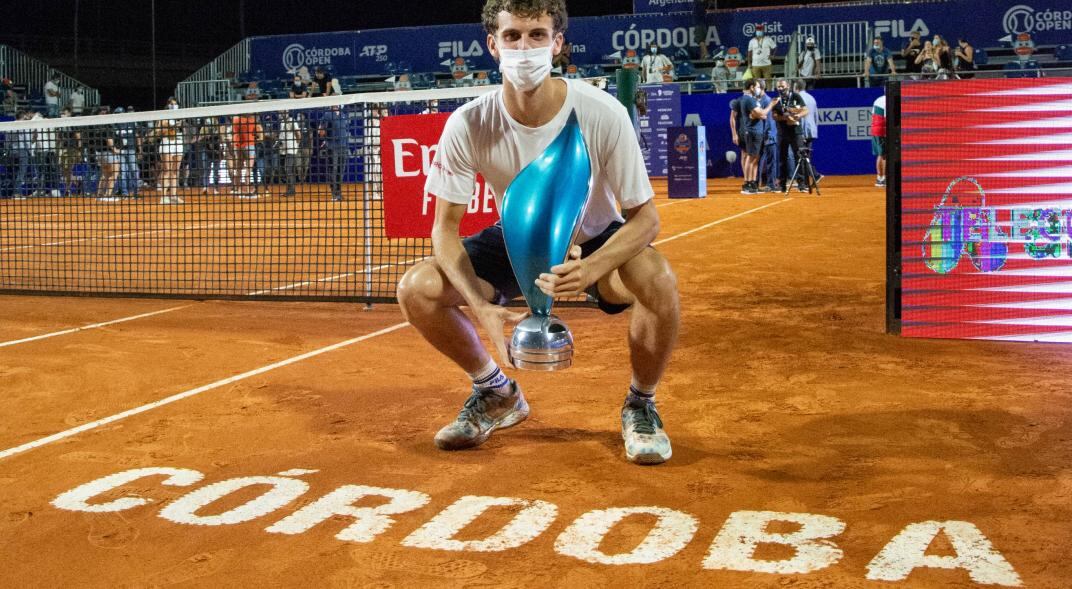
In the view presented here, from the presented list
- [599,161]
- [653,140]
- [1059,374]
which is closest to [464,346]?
[599,161]

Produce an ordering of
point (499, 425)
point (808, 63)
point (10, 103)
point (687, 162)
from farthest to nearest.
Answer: point (10, 103), point (808, 63), point (687, 162), point (499, 425)

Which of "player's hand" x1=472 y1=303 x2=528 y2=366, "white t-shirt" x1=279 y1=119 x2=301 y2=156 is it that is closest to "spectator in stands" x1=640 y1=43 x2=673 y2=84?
"white t-shirt" x1=279 y1=119 x2=301 y2=156

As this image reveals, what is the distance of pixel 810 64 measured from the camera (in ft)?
83.3

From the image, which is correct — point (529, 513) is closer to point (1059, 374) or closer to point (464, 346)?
point (464, 346)

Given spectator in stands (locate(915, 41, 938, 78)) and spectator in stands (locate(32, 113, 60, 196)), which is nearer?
spectator in stands (locate(32, 113, 60, 196))

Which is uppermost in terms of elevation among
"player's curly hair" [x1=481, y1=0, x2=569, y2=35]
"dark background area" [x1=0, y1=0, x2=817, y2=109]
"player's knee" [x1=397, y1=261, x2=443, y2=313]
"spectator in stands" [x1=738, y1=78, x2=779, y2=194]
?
"dark background area" [x1=0, y1=0, x2=817, y2=109]

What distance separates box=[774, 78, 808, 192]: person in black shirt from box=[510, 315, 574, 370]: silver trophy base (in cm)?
1622

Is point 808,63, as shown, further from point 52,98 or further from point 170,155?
point 52,98

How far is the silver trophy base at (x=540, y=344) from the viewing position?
4.02 meters

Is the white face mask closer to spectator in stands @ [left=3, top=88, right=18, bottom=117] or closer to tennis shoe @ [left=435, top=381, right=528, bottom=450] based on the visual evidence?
tennis shoe @ [left=435, top=381, right=528, bottom=450]

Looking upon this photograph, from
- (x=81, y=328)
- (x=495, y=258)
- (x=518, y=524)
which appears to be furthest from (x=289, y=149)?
(x=518, y=524)

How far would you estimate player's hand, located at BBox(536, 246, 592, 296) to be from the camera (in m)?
3.86

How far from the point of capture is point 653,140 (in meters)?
24.1

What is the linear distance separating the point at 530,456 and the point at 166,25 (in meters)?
39.7
